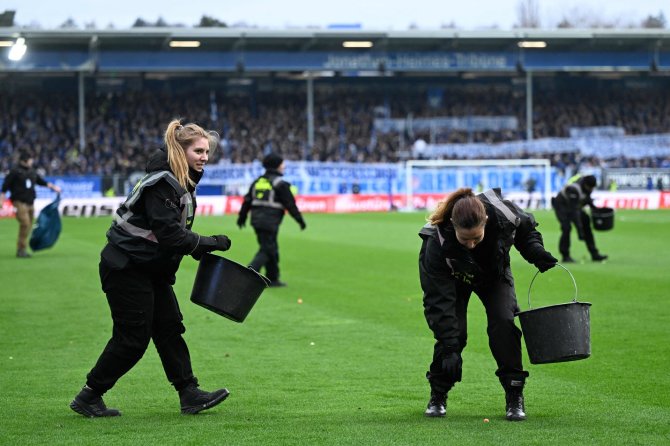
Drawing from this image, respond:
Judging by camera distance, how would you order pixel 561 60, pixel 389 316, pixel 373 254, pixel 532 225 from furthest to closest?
pixel 561 60, pixel 373 254, pixel 389 316, pixel 532 225

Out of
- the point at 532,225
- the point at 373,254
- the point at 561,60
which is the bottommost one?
the point at 373,254

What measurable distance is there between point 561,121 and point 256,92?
17.1 metres

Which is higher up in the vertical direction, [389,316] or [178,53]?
[178,53]


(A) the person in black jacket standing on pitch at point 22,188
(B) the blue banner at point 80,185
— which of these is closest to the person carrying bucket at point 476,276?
(A) the person in black jacket standing on pitch at point 22,188

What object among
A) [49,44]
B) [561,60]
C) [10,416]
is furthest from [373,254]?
[561,60]

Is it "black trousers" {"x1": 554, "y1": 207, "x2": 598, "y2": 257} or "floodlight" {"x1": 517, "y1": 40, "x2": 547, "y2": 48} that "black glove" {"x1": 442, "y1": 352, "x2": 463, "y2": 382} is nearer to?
"black trousers" {"x1": 554, "y1": 207, "x2": 598, "y2": 257}

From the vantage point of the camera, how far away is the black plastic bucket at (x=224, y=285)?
7176mm

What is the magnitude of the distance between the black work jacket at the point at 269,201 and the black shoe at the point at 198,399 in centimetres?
901

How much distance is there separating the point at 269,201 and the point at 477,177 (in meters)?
36.2

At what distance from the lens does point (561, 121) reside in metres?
64.3

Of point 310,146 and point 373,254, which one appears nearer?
point 373,254

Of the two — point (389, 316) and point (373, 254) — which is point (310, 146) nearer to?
point (373, 254)

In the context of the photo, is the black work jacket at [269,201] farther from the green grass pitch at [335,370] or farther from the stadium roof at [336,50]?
the stadium roof at [336,50]

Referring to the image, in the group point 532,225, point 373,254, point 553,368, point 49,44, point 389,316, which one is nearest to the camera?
point 532,225
